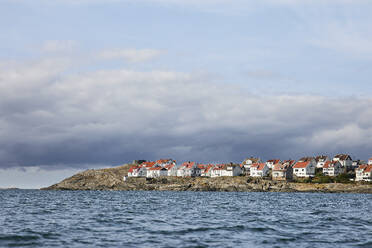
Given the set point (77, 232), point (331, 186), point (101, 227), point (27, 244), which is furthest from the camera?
point (331, 186)

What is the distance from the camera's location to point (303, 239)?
34.8 meters

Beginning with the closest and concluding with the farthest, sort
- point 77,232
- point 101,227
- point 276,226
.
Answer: point 77,232 < point 101,227 < point 276,226

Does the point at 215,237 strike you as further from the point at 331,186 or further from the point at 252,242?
the point at 331,186

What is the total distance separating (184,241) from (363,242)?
554 inches

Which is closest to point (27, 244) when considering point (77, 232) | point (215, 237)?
point (77, 232)

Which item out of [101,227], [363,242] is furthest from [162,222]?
[363,242]

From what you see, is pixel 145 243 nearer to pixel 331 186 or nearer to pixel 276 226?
pixel 276 226

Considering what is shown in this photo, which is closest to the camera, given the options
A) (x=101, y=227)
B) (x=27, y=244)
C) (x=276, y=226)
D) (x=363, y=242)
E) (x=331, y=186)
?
(x=27, y=244)

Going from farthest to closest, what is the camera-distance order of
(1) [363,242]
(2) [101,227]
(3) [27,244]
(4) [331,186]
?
(4) [331,186]
(2) [101,227]
(1) [363,242]
(3) [27,244]

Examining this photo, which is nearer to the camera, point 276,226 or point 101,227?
point 101,227

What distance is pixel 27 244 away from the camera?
31281 millimetres

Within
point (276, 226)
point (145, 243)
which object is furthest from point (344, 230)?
point (145, 243)

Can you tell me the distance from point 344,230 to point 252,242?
13.1 meters

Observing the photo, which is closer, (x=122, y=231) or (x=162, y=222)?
(x=122, y=231)
